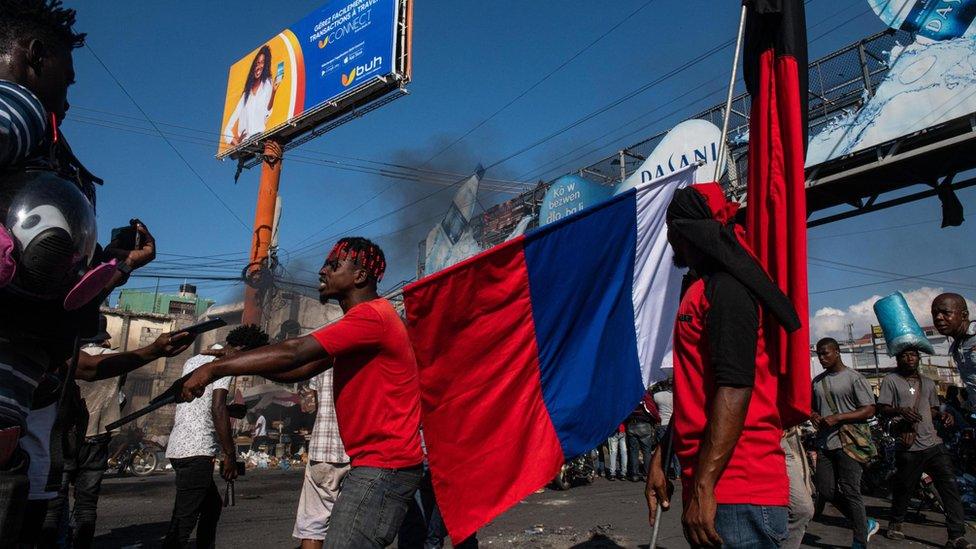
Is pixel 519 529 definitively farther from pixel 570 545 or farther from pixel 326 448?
pixel 326 448

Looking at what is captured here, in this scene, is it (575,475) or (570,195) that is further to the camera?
(570,195)

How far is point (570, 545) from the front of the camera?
5.80 meters

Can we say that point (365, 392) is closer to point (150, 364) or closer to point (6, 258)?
point (6, 258)

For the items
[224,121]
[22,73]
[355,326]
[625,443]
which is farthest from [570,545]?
[224,121]

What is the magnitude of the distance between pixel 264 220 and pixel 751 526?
26.6m

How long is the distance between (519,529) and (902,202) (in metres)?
9.34

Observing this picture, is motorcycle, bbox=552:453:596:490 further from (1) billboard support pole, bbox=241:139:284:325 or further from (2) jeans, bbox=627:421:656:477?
(1) billboard support pole, bbox=241:139:284:325

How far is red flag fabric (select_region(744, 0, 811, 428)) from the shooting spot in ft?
7.66

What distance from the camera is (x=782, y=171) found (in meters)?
2.73

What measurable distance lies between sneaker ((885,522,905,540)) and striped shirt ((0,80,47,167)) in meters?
7.60

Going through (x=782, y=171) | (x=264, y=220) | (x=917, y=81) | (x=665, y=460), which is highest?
(x=264, y=220)

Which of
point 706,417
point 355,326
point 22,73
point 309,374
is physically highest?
point 22,73

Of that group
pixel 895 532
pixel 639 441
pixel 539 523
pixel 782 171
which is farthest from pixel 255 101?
pixel 782 171

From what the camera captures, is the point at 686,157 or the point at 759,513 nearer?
the point at 759,513
